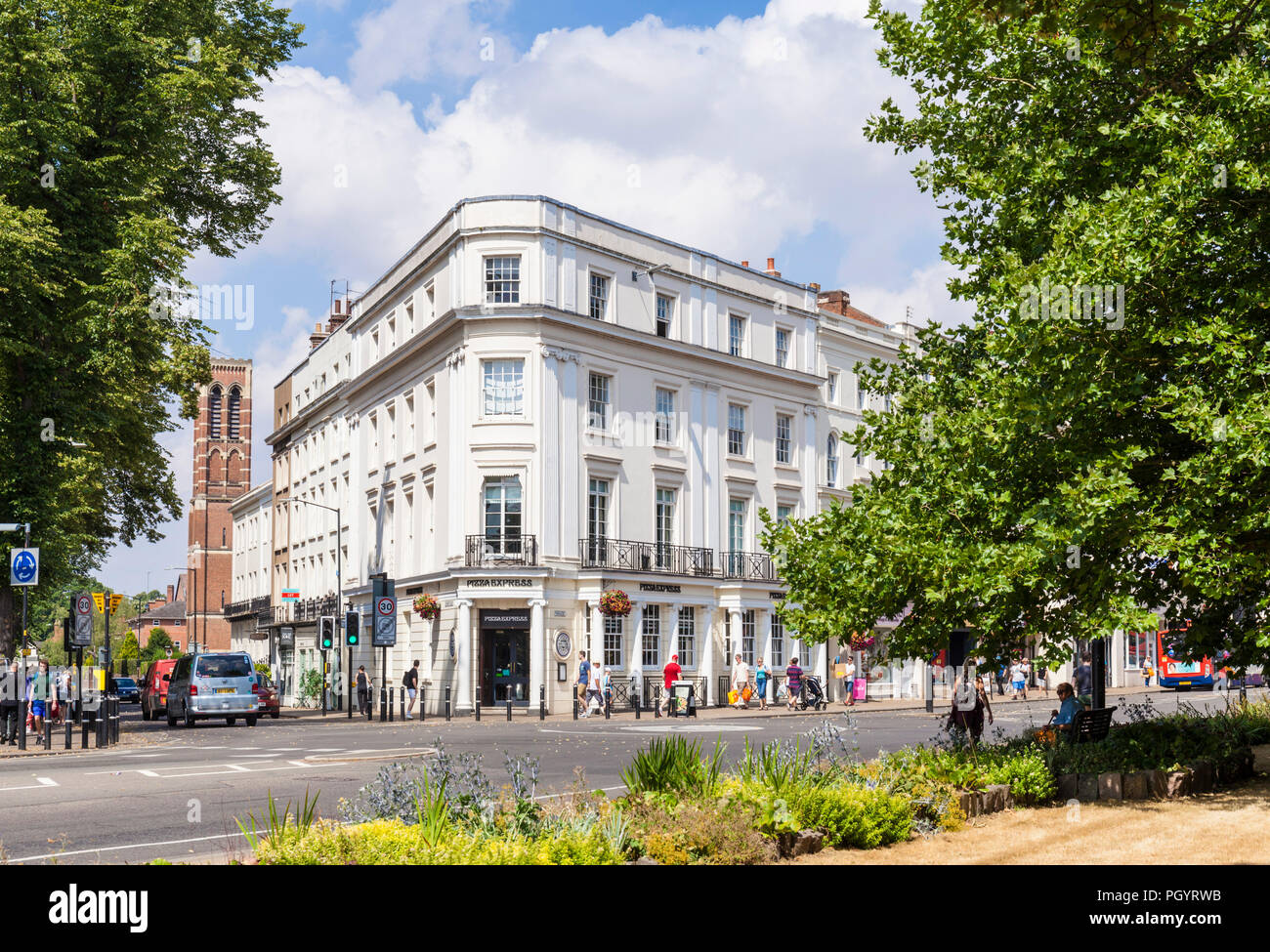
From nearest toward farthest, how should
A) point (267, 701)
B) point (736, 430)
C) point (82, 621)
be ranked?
point (82, 621) → point (267, 701) → point (736, 430)

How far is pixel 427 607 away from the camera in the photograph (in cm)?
4159

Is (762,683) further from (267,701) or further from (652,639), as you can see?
(267,701)

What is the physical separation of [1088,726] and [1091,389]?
4728 millimetres

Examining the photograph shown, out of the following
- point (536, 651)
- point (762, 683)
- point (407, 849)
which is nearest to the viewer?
point (407, 849)

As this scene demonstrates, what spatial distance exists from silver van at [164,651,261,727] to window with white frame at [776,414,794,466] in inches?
942

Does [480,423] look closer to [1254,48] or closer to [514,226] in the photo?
[514,226]

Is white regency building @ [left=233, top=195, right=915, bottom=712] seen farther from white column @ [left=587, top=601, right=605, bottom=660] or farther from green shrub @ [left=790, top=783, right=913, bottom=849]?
green shrub @ [left=790, top=783, right=913, bottom=849]

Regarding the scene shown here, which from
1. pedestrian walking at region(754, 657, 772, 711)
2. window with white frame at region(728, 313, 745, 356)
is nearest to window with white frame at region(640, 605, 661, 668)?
pedestrian walking at region(754, 657, 772, 711)

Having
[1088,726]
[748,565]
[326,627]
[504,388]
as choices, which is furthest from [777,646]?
[1088,726]

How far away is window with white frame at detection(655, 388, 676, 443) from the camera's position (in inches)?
1778

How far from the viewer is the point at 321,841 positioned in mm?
6789

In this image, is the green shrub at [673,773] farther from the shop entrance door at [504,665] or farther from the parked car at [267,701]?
the shop entrance door at [504,665]

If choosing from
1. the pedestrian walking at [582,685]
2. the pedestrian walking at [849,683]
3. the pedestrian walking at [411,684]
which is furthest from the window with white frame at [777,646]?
the pedestrian walking at [411,684]

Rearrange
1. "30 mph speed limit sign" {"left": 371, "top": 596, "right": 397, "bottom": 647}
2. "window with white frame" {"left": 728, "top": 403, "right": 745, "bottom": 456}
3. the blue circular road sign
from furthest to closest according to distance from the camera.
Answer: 1. "window with white frame" {"left": 728, "top": 403, "right": 745, "bottom": 456}
2. "30 mph speed limit sign" {"left": 371, "top": 596, "right": 397, "bottom": 647}
3. the blue circular road sign
